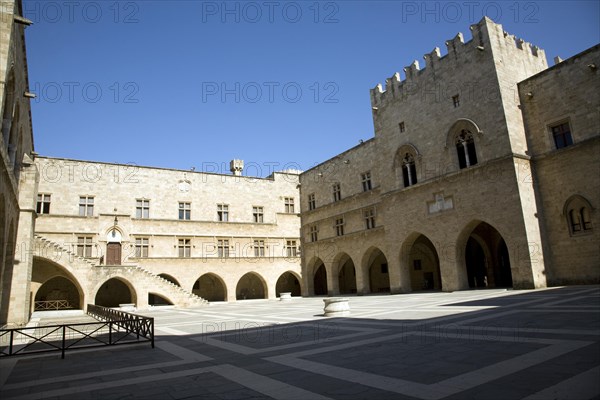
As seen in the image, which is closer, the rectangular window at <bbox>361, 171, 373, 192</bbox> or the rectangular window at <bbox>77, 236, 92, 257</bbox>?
the rectangular window at <bbox>77, 236, 92, 257</bbox>

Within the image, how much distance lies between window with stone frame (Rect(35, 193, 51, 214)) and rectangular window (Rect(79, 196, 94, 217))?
6.37ft

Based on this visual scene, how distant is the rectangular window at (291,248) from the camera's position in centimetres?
3404

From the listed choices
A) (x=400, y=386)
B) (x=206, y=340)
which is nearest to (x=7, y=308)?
(x=206, y=340)

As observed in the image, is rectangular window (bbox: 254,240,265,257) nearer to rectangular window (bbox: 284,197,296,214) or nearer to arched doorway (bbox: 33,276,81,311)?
rectangular window (bbox: 284,197,296,214)

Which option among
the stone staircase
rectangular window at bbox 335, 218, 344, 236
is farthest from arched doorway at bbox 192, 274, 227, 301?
rectangular window at bbox 335, 218, 344, 236

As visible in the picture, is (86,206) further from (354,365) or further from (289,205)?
(354,365)

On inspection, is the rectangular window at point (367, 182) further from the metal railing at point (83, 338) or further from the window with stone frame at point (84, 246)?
the metal railing at point (83, 338)

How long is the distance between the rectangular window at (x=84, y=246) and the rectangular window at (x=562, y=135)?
28.7 metres

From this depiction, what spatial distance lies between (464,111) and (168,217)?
71.6ft

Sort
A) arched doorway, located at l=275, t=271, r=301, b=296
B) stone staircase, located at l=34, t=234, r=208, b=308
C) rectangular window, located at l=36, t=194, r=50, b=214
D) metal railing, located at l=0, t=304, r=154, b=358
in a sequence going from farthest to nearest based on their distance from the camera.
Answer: arched doorway, located at l=275, t=271, r=301, b=296, rectangular window, located at l=36, t=194, r=50, b=214, stone staircase, located at l=34, t=234, r=208, b=308, metal railing, located at l=0, t=304, r=154, b=358

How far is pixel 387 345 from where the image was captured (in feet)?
23.1

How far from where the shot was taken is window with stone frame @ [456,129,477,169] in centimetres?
2120

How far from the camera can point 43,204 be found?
26109 millimetres

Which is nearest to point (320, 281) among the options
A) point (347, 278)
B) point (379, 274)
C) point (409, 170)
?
point (347, 278)
